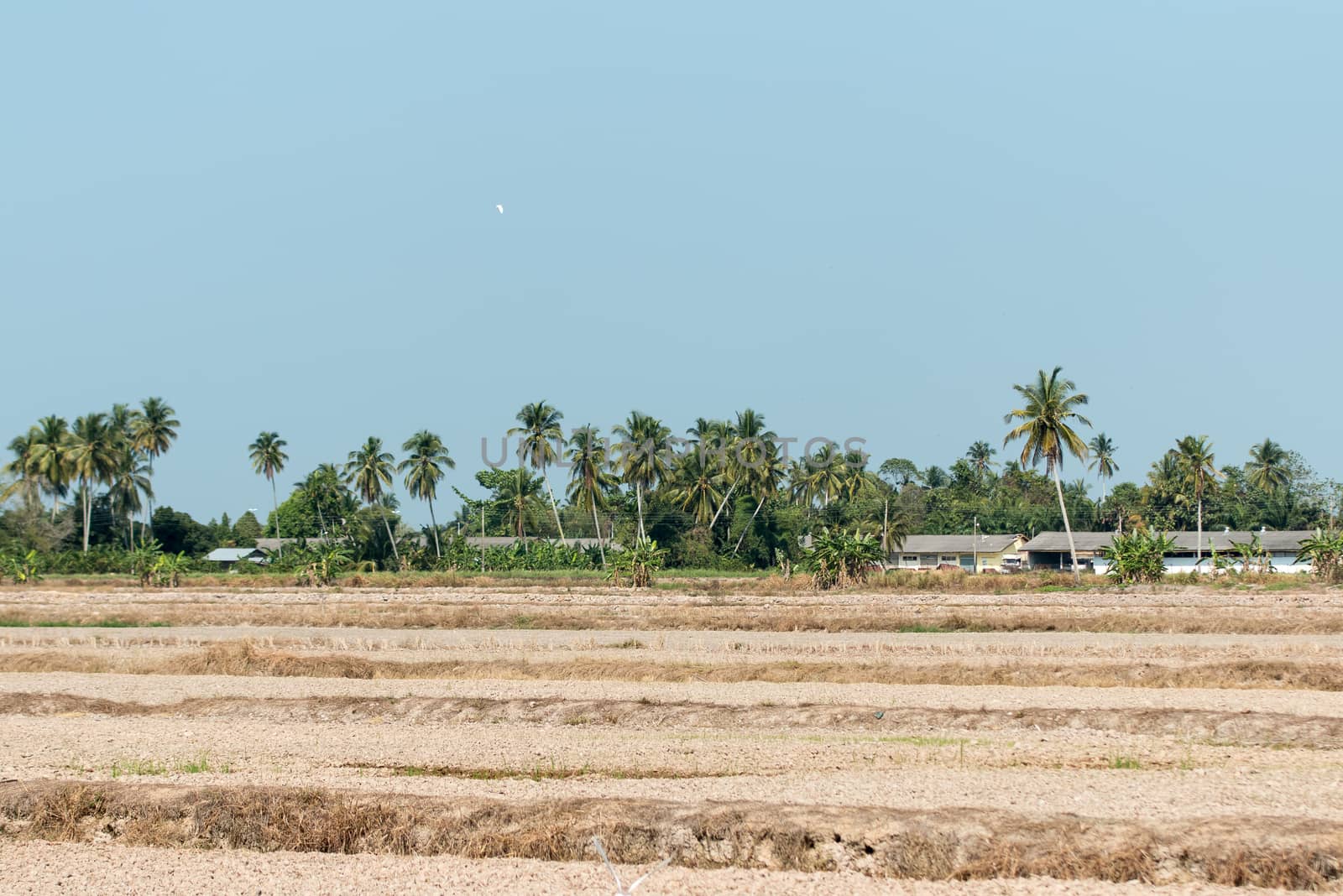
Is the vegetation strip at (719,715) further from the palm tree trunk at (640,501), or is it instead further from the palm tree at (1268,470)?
the palm tree at (1268,470)

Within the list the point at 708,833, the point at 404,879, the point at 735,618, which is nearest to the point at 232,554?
the point at 735,618

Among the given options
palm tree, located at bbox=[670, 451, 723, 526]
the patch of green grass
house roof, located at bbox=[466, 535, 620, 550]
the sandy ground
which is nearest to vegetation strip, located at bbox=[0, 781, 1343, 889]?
the sandy ground

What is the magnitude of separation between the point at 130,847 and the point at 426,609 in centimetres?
3327

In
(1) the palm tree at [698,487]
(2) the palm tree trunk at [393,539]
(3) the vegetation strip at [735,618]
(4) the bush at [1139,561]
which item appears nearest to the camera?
(3) the vegetation strip at [735,618]

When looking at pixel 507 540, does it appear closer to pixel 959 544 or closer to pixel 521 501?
pixel 521 501

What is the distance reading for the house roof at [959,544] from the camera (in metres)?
99.4

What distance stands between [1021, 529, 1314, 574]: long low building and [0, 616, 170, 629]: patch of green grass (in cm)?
6248

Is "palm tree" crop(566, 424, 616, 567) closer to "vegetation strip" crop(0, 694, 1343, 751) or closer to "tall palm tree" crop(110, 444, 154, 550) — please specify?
"tall palm tree" crop(110, 444, 154, 550)

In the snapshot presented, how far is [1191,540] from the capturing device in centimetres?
9062

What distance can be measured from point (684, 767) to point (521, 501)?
81235mm

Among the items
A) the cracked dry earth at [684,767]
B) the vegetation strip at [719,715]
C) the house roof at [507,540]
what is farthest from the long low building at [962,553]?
the vegetation strip at [719,715]

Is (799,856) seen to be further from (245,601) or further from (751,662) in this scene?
(245,601)

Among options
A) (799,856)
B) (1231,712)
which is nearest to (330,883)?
(799,856)

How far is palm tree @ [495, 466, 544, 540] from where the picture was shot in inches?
3723
